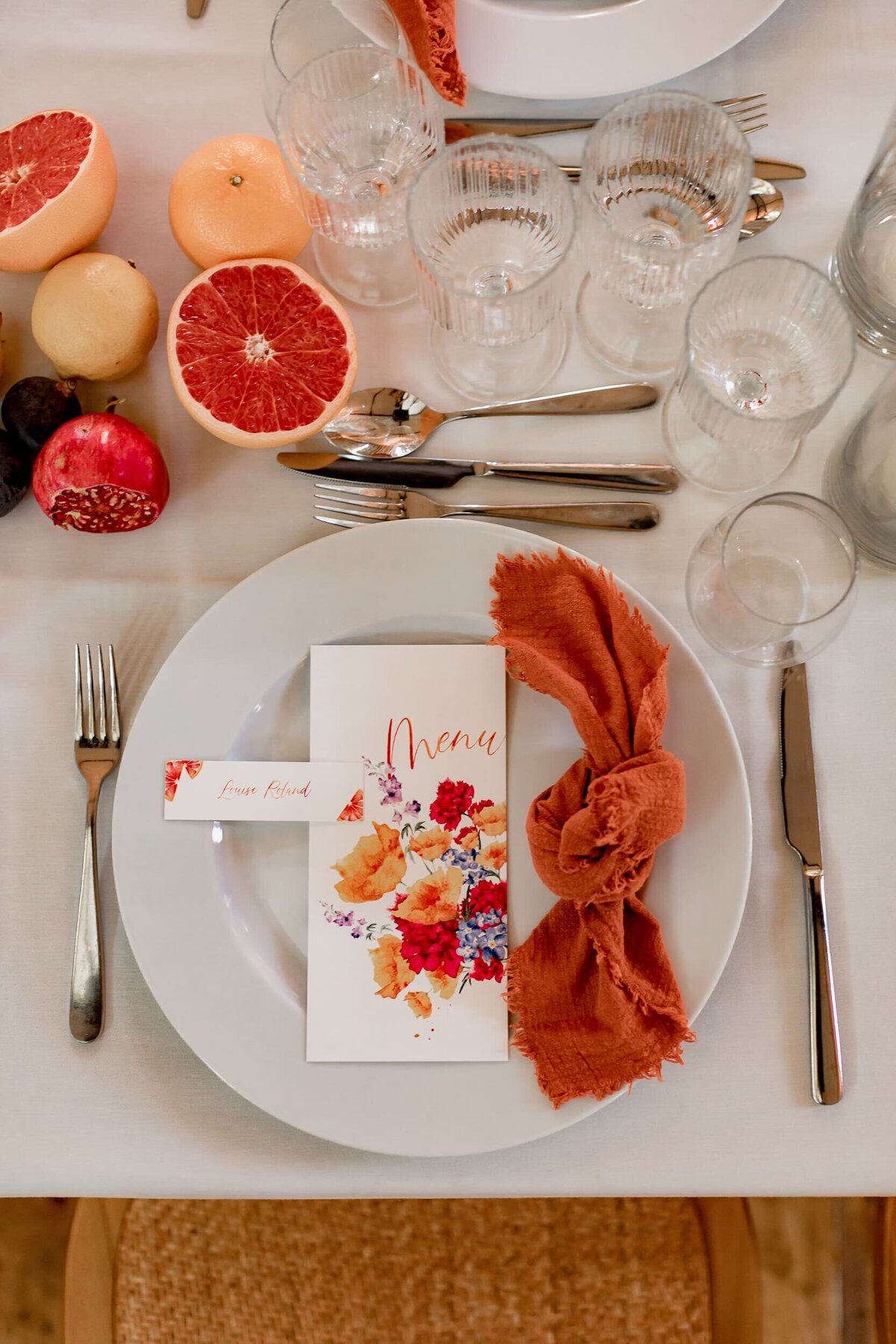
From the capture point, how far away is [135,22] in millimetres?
796

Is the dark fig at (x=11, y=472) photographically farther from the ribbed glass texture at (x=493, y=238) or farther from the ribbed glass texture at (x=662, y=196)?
the ribbed glass texture at (x=662, y=196)

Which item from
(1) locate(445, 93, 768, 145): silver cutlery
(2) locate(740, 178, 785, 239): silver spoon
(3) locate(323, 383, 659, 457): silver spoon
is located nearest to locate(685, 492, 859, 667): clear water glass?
(3) locate(323, 383, 659, 457): silver spoon

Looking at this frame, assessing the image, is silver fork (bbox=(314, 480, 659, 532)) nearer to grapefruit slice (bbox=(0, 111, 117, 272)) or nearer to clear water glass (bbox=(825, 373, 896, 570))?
clear water glass (bbox=(825, 373, 896, 570))

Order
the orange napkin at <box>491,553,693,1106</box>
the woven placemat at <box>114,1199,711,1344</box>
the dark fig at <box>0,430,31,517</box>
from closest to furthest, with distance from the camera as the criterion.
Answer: the orange napkin at <box>491,553,693,1106</box>, the dark fig at <box>0,430,31,517</box>, the woven placemat at <box>114,1199,711,1344</box>

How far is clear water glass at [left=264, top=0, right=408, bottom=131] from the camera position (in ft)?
2.28

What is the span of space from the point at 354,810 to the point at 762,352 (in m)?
0.45

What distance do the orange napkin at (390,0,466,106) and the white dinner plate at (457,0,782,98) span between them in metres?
0.06

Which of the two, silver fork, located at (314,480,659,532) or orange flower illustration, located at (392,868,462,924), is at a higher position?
silver fork, located at (314,480,659,532)

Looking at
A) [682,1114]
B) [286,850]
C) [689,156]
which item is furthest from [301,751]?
[689,156]

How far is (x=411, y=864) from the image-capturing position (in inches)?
26.2

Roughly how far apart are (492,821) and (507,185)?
459 millimetres

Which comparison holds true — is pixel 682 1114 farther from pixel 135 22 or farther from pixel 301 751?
pixel 135 22

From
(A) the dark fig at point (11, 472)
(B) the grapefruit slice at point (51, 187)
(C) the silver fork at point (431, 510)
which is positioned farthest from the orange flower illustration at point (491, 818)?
(B) the grapefruit slice at point (51, 187)

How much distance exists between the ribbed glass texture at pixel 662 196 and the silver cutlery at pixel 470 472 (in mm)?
126
